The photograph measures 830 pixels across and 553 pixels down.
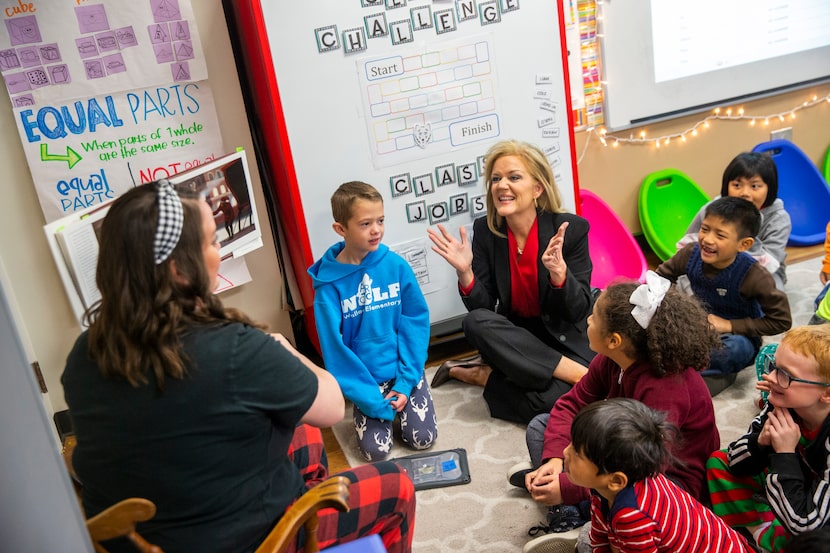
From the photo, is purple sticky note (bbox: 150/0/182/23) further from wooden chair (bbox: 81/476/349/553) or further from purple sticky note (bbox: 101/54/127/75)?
wooden chair (bbox: 81/476/349/553)

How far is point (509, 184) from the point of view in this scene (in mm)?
2453

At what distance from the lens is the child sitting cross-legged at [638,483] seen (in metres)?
1.41

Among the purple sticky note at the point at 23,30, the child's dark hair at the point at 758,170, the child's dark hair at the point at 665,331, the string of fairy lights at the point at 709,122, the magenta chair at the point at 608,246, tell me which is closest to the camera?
the child's dark hair at the point at 665,331

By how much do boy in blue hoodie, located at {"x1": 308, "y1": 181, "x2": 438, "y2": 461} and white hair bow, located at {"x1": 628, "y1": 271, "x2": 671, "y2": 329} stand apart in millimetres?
920

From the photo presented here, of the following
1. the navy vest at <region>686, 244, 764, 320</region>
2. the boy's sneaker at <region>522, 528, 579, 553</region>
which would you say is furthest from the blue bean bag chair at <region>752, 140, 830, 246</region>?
the boy's sneaker at <region>522, 528, 579, 553</region>

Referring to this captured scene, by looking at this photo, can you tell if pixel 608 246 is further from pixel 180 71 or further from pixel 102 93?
pixel 102 93

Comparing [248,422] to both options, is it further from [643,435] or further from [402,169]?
[402,169]

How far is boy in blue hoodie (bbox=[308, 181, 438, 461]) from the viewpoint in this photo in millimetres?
2328

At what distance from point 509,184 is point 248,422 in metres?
1.53

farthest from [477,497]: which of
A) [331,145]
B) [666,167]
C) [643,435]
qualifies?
[666,167]

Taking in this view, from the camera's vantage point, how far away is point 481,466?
7.19 feet

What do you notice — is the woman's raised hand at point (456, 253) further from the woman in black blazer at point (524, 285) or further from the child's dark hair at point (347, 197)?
the child's dark hair at point (347, 197)

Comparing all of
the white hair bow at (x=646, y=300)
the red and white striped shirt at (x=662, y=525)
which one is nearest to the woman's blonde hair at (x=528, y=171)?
the white hair bow at (x=646, y=300)

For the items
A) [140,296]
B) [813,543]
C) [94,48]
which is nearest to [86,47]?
[94,48]
